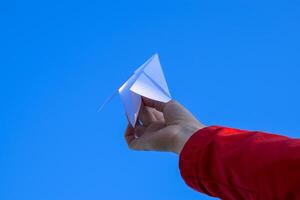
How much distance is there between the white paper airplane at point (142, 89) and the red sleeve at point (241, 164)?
174 mm

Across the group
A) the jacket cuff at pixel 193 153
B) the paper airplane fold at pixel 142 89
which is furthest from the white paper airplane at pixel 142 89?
the jacket cuff at pixel 193 153

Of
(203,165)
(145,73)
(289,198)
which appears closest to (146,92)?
(145,73)

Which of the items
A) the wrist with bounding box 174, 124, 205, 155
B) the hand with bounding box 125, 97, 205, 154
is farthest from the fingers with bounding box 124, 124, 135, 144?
the wrist with bounding box 174, 124, 205, 155

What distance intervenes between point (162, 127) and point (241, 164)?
220 mm

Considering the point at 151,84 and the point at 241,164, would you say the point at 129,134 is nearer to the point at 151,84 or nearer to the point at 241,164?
the point at 151,84

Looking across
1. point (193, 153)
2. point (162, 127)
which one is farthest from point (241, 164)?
point (162, 127)

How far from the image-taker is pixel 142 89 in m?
0.61

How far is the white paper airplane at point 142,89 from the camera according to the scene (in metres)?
0.61

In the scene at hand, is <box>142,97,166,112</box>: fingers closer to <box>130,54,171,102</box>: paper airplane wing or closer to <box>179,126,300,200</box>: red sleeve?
<box>130,54,171,102</box>: paper airplane wing

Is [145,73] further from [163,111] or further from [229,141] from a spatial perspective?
[229,141]

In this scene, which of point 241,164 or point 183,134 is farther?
point 183,134

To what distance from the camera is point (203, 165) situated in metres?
0.43

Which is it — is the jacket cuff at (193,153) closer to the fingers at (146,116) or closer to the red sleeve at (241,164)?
the red sleeve at (241,164)

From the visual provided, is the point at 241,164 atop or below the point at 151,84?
below
